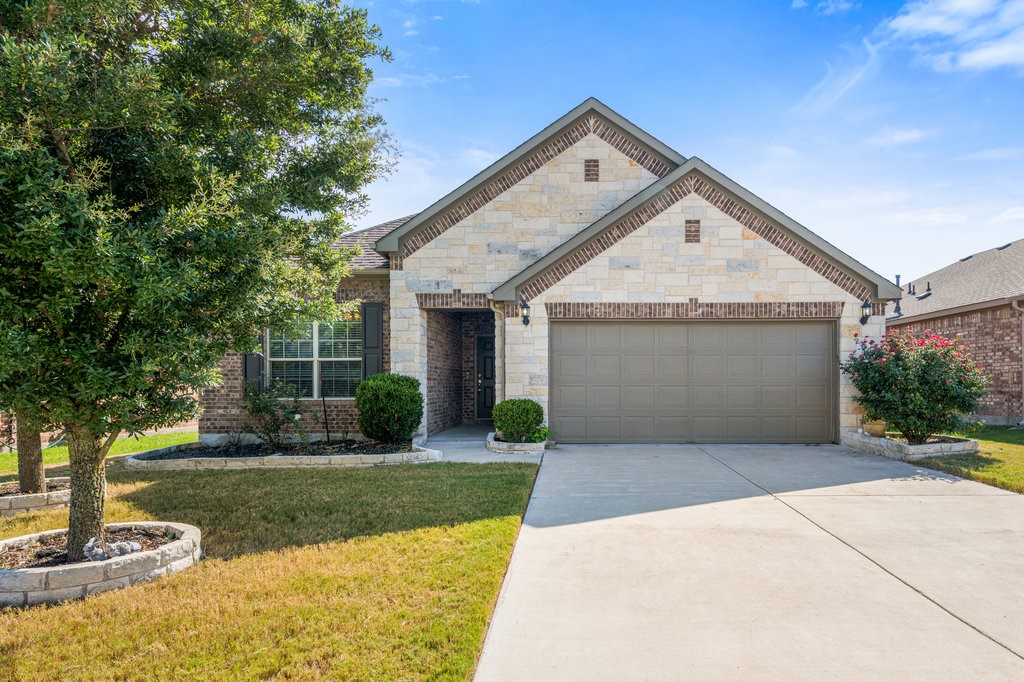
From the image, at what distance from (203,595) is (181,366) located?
1.69 m

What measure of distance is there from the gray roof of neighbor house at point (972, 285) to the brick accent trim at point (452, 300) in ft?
45.4

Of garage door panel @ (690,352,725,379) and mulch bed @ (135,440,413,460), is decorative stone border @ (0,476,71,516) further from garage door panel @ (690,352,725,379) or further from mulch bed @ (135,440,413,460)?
garage door panel @ (690,352,725,379)

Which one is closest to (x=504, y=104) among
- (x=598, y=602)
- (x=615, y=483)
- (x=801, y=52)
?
(x=801, y=52)

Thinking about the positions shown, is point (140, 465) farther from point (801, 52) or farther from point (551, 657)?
point (801, 52)

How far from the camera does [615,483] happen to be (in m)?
7.59

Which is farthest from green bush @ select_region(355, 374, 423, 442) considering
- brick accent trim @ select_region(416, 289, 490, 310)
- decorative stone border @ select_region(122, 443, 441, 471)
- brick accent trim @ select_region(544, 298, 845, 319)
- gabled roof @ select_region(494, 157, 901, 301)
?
brick accent trim @ select_region(544, 298, 845, 319)

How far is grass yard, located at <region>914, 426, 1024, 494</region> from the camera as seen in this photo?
758cm

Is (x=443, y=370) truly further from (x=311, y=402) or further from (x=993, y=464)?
(x=993, y=464)

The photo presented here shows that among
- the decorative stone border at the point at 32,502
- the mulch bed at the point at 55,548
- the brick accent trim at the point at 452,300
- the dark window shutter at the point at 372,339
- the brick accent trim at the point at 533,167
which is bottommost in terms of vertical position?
the decorative stone border at the point at 32,502

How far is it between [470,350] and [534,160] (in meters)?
5.71

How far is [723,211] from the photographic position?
35.7 ft

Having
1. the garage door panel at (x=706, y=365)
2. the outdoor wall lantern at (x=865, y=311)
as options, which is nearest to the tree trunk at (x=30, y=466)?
the garage door panel at (x=706, y=365)

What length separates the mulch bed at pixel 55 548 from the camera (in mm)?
4547

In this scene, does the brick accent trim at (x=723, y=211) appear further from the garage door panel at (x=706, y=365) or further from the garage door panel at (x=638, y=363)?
the garage door panel at (x=706, y=365)
